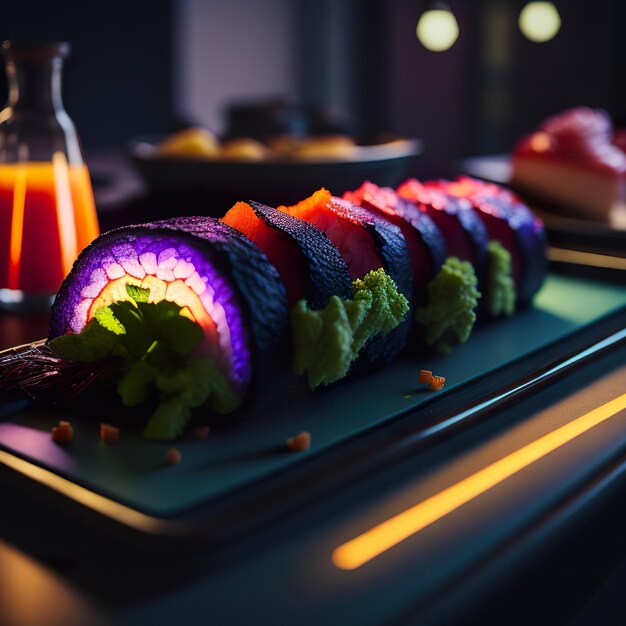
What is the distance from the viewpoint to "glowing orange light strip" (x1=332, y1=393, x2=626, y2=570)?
0.72 m

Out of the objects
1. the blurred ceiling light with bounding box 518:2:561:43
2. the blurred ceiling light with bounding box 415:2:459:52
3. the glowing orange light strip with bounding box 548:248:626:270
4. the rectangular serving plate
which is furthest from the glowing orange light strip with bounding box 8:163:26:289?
the blurred ceiling light with bounding box 518:2:561:43

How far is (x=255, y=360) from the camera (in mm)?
937

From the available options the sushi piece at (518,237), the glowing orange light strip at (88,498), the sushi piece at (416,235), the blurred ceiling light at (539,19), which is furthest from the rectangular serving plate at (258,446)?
the blurred ceiling light at (539,19)

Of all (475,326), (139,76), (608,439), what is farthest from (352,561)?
(139,76)

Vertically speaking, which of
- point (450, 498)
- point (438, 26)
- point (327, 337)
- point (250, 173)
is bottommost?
point (450, 498)

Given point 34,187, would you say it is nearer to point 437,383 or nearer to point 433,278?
point 433,278

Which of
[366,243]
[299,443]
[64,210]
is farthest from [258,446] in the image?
[64,210]

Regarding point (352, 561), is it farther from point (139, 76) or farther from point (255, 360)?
point (139, 76)

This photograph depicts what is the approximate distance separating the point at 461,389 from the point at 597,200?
1.48 m

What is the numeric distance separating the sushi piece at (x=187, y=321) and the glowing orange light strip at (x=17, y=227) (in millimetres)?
473

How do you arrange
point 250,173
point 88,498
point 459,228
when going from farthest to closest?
point 250,173, point 459,228, point 88,498

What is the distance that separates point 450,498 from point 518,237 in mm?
778

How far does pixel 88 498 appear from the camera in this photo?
0.76 meters

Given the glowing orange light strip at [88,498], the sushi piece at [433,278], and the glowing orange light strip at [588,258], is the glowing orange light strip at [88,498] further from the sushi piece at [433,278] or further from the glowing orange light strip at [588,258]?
the glowing orange light strip at [588,258]
